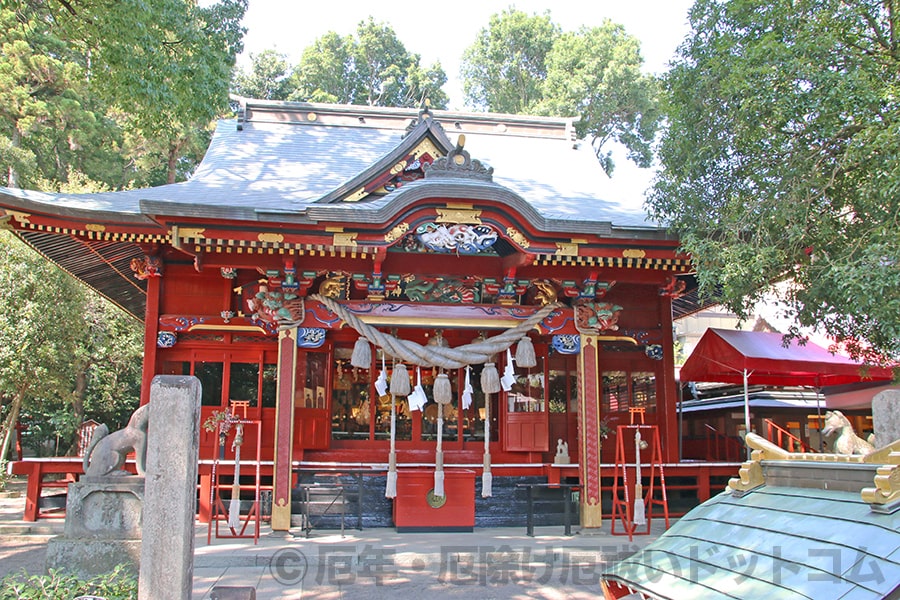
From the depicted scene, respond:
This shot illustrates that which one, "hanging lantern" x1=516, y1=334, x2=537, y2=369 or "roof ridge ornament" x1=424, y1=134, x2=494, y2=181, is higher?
"roof ridge ornament" x1=424, y1=134, x2=494, y2=181

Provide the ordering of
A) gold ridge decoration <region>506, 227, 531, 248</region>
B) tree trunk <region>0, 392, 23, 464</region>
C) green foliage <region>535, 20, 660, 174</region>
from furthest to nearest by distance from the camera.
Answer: green foliage <region>535, 20, 660, 174</region> < tree trunk <region>0, 392, 23, 464</region> < gold ridge decoration <region>506, 227, 531, 248</region>

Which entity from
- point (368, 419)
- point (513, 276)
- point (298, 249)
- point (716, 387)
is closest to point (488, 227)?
point (513, 276)

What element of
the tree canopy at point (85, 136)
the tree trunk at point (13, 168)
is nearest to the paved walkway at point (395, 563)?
the tree canopy at point (85, 136)

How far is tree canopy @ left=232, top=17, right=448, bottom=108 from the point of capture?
36062 mm

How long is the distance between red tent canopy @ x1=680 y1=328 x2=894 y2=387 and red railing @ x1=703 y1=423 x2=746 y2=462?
6.08 feet

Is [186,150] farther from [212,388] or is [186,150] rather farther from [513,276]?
[513,276]

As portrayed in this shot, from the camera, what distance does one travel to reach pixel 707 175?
8836 mm

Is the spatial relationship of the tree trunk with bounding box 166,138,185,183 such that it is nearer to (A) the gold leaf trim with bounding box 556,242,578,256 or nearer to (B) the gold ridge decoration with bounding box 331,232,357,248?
(B) the gold ridge decoration with bounding box 331,232,357,248

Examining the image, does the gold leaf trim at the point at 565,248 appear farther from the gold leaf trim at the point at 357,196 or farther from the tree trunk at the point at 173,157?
the tree trunk at the point at 173,157

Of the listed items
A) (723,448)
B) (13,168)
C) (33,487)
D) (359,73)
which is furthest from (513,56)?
(33,487)

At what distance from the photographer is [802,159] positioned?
25.1 feet

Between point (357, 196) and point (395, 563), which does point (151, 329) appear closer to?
point (357, 196)

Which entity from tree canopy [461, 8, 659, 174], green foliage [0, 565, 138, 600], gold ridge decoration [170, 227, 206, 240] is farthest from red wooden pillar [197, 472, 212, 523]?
tree canopy [461, 8, 659, 174]

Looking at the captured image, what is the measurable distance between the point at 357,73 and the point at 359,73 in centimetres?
11
